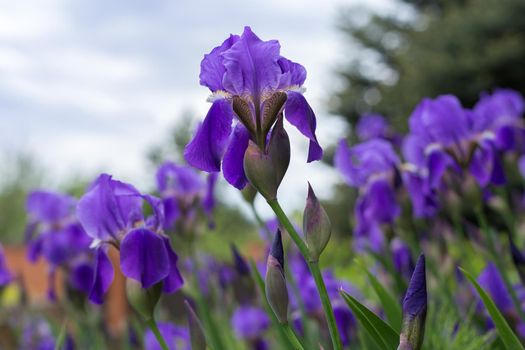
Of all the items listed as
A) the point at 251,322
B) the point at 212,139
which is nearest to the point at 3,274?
the point at 251,322

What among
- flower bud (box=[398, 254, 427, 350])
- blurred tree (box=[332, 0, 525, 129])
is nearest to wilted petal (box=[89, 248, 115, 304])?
flower bud (box=[398, 254, 427, 350])

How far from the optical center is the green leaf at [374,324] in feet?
3.80

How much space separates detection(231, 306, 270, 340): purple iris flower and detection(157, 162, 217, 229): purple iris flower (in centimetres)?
84

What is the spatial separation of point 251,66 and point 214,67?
7cm

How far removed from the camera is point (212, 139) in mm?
1167

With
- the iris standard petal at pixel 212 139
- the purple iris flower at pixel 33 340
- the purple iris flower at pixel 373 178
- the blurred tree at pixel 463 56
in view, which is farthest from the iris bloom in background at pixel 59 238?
the blurred tree at pixel 463 56

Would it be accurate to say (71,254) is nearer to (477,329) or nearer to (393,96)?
(477,329)

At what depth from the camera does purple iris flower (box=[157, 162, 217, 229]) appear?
2449mm

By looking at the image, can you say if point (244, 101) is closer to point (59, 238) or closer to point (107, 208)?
point (107, 208)

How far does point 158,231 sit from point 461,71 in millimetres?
13402

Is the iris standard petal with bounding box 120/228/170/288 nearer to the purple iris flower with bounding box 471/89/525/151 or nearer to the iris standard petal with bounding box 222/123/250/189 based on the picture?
the iris standard petal with bounding box 222/123/250/189

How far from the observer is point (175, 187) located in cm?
257

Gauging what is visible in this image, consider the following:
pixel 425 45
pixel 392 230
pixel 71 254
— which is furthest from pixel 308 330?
pixel 425 45

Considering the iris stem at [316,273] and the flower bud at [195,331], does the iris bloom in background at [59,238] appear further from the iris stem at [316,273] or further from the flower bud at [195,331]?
the iris stem at [316,273]
